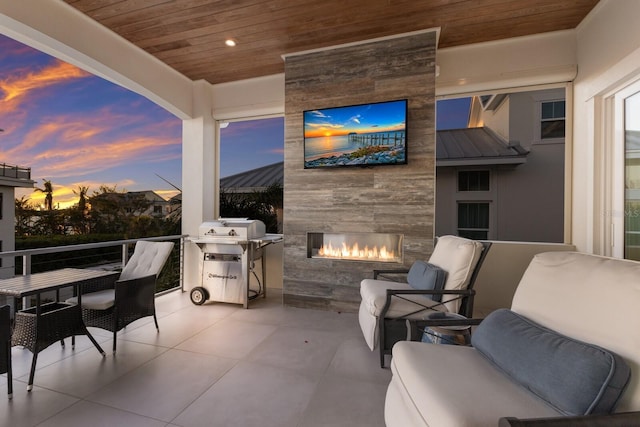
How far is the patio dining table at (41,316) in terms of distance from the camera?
1.92 metres

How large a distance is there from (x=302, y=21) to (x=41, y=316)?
330 cm

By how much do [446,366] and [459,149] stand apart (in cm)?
342

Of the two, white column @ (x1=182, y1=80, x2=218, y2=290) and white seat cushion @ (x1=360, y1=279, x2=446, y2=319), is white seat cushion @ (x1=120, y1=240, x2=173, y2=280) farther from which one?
white seat cushion @ (x1=360, y1=279, x2=446, y2=319)

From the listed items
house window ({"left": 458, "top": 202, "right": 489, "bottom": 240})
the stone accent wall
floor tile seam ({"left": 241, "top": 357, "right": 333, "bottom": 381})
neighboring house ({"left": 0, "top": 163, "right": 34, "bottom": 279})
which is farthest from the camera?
neighboring house ({"left": 0, "top": 163, "right": 34, "bottom": 279})

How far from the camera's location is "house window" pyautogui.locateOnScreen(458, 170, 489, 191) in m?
4.01

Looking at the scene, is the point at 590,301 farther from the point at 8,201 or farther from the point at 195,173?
the point at 8,201

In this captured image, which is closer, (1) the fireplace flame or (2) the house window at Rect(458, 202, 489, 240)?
(1) the fireplace flame

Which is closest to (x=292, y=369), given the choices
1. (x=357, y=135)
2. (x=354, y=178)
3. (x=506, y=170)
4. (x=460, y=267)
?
(x=460, y=267)

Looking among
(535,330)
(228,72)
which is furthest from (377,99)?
(535,330)

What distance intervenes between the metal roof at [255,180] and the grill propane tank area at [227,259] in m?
1.10

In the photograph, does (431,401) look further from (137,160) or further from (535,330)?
(137,160)

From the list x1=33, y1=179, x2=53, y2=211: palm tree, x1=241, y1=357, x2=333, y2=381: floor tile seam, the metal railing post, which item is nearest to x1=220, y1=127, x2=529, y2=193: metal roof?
x1=241, y1=357, x2=333, y2=381: floor tile seam

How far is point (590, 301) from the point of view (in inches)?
47.8

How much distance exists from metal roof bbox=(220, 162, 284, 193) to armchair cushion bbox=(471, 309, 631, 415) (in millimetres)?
3696
